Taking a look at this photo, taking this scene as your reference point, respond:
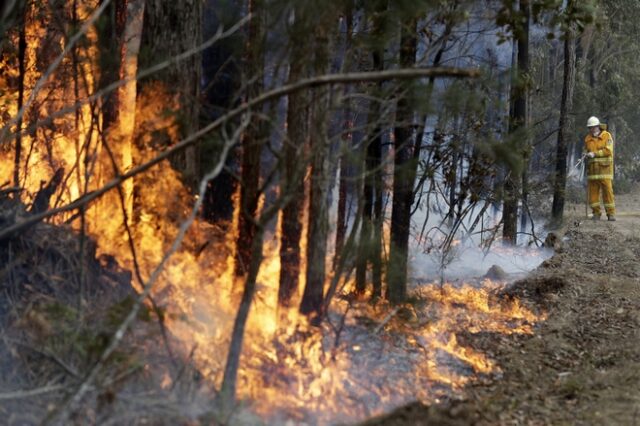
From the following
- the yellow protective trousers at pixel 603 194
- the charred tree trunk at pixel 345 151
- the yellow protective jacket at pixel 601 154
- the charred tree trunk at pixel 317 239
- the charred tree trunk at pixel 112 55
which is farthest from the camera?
the yellow protective trousers at pixel 603 194

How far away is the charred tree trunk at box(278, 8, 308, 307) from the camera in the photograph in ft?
19.3

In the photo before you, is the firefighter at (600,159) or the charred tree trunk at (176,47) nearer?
the charred tree trunk at (176,47)

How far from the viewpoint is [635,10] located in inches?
1100

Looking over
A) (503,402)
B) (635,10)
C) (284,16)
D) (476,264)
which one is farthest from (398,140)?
(635,10)

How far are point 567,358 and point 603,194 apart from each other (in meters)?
9.95

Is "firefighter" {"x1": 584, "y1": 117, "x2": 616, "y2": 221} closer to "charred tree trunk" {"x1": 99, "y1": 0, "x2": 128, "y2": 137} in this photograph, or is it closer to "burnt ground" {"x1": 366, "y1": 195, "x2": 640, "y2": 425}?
"burnt ground" {"x1": 366, "y1": 195, "x2": 640, "y2": 425}

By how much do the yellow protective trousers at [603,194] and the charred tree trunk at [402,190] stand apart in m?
8.36

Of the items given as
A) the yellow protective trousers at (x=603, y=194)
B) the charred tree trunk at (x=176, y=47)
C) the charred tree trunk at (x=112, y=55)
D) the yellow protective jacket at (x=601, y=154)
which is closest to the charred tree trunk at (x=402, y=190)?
the charred tree trunk at (x=176, y=47)

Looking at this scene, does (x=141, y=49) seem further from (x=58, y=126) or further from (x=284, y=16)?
(x=58, y=126)

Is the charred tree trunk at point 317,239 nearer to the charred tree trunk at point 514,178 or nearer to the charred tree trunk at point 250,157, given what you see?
the charred tree trunk at point 250,157

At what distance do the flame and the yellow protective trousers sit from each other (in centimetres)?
861

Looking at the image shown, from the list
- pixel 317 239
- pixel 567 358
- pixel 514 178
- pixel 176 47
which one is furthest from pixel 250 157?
pixel 514 178

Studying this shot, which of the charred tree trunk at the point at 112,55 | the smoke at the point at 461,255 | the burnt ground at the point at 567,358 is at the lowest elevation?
the burnt ground at the point at 567,358

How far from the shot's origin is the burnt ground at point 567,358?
5840 mm
